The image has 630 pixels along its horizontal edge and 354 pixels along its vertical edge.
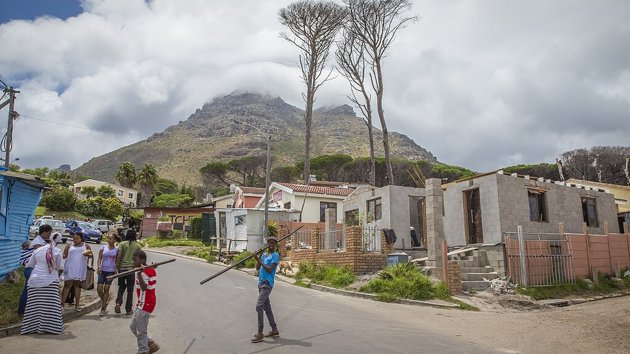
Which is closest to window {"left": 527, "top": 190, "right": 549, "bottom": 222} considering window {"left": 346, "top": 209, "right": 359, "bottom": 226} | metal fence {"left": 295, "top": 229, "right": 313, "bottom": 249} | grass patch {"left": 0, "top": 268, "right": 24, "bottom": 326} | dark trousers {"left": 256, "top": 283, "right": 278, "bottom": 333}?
window {"left": 346, "top": 209, "right": 359, "bottom": 226}

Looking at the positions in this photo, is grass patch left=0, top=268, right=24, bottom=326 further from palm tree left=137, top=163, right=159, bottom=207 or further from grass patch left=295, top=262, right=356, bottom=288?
palm tree left=137, top=163, right=159, bottom=207

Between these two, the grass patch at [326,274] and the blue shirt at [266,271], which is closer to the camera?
the blue shirt at [266,271]

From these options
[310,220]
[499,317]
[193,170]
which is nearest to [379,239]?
[499,317]

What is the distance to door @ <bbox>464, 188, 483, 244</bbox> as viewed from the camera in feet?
64.4

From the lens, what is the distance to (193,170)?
9962 centimetres

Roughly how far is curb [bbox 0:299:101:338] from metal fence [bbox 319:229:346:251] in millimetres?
9257

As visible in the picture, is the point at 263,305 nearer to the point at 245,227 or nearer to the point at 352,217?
the point at 352,217

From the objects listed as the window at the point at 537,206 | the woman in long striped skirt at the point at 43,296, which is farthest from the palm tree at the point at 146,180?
the woman in long striped skirt at the point at 43,296

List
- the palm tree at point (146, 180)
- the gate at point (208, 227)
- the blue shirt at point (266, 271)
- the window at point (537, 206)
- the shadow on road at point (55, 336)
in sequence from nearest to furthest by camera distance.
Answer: the shadow on road at point (55, 336) → the blue shirt at point (266, 271) → the window at point (537, 206) → the gate at point (208, 227) → the palm tree at point (146, 180)

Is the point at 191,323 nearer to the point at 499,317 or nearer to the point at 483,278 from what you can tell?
the point at 499,317

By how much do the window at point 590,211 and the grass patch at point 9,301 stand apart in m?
22.6

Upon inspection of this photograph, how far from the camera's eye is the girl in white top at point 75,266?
9.66 meters

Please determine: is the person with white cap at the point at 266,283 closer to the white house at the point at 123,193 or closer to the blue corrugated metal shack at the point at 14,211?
the blue corrugated metal shack at the point at 14,211

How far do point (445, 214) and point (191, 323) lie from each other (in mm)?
14577
